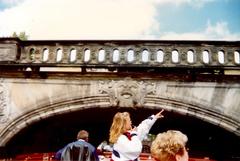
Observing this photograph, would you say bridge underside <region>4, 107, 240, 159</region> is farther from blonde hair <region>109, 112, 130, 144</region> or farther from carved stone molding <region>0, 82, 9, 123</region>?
blonde hair <region>109, 112, 130, 144</region>

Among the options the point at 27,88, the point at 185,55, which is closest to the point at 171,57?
the point at 185,55

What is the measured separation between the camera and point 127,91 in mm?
8367

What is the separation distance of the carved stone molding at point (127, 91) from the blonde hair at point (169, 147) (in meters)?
5.60

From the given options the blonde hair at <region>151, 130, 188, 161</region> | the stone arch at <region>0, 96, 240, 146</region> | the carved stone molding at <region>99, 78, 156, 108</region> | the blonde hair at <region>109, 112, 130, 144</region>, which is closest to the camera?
the blonde hair at <region>151, 130, 188, 161</region>

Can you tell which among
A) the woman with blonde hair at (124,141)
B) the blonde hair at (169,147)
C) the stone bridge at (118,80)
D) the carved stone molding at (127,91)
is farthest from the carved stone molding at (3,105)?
the blonde hair at (169,147)

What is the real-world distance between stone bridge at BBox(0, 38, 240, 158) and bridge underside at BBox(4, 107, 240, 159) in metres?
0.23

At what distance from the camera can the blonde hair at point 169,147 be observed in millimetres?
2617

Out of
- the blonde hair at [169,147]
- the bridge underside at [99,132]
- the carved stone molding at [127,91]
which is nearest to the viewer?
the blonde hair at [169,147]

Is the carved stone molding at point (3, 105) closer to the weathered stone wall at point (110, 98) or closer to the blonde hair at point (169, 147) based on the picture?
the weathered stone wall at point (110, 98)

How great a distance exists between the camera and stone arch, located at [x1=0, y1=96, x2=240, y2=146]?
8.01 meters

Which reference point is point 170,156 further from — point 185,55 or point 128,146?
point 185,55

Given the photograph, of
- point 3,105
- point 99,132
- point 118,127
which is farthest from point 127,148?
point 99,132

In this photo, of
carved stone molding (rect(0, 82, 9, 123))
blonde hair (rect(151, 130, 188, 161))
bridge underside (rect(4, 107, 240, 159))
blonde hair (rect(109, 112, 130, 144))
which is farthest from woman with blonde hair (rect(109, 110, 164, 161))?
carved stone molding (rect(0, 82, 9, 123))

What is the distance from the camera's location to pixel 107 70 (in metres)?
8.55
